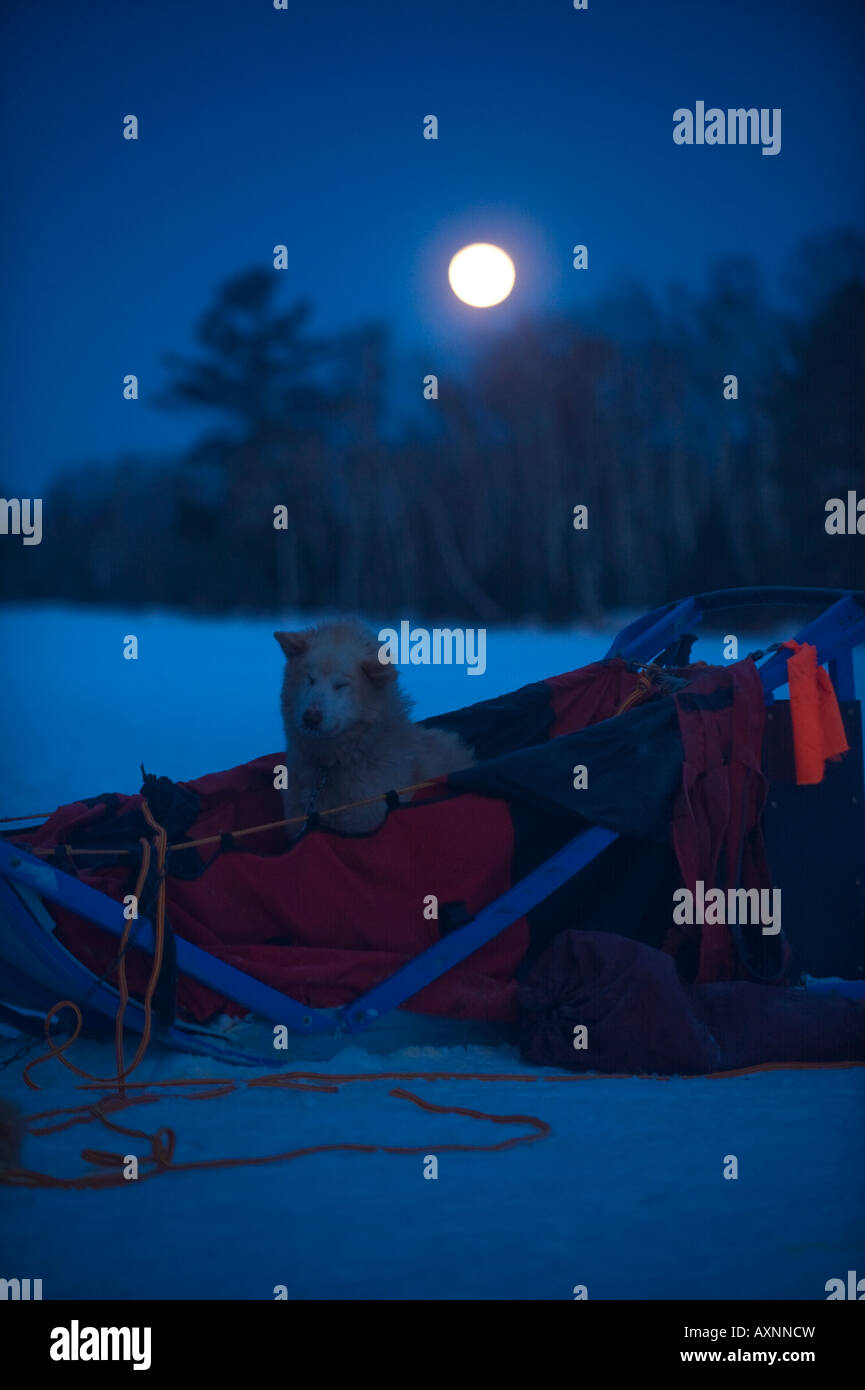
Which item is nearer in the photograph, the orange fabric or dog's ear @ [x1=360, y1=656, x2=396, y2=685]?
the orange fabric

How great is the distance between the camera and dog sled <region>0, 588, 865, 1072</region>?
254 cm

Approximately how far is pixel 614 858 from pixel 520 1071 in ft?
2.13

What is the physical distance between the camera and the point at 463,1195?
73.2 inches

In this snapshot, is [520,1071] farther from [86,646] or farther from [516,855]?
[86,646]

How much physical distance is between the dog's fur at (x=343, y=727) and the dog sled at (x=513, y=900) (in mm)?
406

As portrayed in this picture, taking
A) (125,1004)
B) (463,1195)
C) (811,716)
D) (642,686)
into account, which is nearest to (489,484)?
(642,686)

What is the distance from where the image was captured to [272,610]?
5.80 meters

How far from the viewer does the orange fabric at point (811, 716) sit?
2.82 meters

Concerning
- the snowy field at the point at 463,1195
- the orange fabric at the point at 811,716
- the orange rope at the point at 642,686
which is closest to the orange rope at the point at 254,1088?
the snowy field at the point at 463,1195

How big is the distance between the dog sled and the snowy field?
0.42ft

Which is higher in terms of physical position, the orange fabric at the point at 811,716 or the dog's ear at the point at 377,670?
the dog's ear at the point at 377,670

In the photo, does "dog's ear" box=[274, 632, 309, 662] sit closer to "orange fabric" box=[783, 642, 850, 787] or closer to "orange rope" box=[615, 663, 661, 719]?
"orange rope" box=[615, 663, 661, 719]

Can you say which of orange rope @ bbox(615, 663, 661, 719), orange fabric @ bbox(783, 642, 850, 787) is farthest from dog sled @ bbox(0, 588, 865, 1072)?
orange rope @ bbox(615, 663, 661, 719)

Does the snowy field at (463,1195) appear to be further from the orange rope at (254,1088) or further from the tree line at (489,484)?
the tree line at (489,484)
